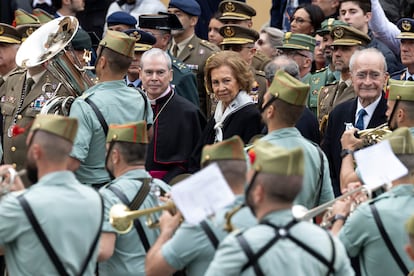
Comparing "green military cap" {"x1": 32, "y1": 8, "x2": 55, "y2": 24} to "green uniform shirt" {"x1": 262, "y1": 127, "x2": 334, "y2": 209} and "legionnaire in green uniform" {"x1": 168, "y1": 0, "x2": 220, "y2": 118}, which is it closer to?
"legionnaire in green uniform" {"x1": 168, "y1": 0, "x2": 220, "y2": 118}

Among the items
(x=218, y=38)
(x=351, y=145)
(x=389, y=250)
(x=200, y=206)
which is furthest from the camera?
(x=218, y=38)

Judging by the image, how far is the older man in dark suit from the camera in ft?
36.0

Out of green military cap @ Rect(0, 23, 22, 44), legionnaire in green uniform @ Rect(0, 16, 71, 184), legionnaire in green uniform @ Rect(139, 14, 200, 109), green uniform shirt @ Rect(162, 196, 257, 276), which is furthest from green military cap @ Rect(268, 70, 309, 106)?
green military cap @ Rect(0, 23, 22, 44)

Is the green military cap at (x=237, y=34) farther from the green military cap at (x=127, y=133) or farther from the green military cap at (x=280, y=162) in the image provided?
the green military cap at (x=280, y=162)

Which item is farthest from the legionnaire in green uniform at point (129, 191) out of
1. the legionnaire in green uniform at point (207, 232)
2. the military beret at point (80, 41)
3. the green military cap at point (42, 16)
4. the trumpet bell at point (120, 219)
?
the green military cap at point (42, 16)

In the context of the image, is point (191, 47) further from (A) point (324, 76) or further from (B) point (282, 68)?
(B) point (282, 68)

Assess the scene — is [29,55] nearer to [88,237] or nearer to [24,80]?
[24,80]

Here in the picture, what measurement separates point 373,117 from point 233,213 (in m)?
4.14

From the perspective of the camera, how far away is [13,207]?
7.26 meters

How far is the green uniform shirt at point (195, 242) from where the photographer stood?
732 cm

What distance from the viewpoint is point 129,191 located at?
8.39 meters

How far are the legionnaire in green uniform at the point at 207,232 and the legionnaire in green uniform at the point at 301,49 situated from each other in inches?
231

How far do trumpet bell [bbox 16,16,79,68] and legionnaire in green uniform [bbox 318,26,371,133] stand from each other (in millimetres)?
2548

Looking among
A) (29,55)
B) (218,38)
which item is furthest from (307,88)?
(218,38)
